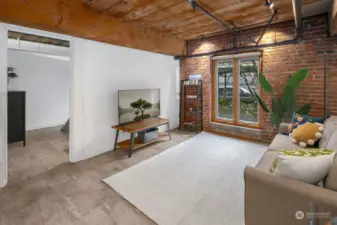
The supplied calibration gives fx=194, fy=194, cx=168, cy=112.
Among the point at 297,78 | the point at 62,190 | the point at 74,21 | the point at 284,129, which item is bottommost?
the point at 62,190

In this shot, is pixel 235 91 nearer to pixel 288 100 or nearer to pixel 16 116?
pixel 288 100

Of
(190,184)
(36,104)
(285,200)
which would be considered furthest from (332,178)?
(36,104)

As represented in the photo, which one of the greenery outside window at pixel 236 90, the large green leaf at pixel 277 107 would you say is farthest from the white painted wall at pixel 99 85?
the large green leaf at pixel 277 107

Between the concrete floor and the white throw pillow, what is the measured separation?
1.28 m

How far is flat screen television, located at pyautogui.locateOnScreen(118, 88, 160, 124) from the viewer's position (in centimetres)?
378

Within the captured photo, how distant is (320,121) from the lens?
108 inches

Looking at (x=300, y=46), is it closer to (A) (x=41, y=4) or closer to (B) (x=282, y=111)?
(B) (x=282, y=111)

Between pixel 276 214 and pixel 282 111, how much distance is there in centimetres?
273

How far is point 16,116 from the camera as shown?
3.88 m

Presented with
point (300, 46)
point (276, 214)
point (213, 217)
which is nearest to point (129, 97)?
point (213, 217)

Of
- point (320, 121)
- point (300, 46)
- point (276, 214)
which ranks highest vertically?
point (300, 46)

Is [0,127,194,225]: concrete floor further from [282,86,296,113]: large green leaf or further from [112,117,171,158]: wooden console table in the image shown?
[282,86,296,113]: large green leaf

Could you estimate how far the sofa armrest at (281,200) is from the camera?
1139mm

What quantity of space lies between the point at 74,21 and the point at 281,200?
3.20 metres
